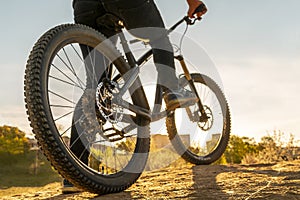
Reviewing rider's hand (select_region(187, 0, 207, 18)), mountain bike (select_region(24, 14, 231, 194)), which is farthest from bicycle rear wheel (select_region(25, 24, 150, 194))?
rider's hand (select_region(187, 0, 207, 18))

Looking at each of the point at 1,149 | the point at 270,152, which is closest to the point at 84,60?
the point at 270,152

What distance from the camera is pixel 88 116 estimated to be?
237 centimetres

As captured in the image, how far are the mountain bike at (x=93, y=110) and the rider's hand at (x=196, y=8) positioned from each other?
A: 18.4 inches

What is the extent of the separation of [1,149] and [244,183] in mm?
17717

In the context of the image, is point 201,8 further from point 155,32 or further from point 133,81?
point 133,81

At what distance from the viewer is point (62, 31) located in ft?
6.95

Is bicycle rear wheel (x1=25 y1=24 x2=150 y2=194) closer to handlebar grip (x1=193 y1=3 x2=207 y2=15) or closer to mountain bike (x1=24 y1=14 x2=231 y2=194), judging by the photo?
mountain bike (x1=24 y1=14 x2=231 y2=194)

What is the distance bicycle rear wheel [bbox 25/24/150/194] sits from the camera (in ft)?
6.29

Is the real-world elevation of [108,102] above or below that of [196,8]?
below

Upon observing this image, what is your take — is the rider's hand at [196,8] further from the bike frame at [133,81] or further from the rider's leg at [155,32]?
the rider's leg at [155,32]

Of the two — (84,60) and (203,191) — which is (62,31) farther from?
(203,191)

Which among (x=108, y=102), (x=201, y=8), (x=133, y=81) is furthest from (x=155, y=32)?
(x=108, y=102)

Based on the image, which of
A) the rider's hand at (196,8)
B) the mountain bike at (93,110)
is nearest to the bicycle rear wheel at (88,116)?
the mountain bike at (93,110)

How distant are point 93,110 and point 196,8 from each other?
126 centimetres
